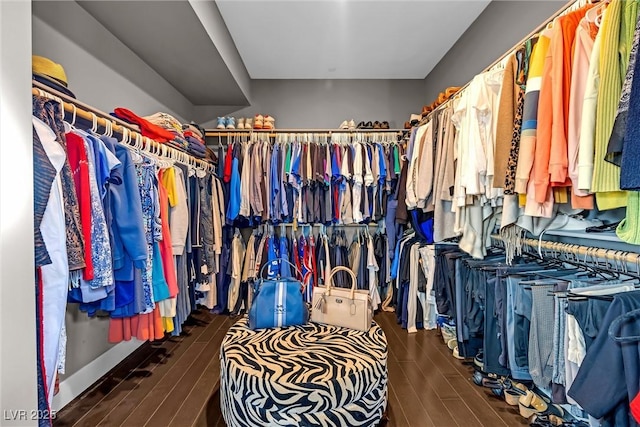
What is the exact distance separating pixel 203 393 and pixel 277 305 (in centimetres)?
75

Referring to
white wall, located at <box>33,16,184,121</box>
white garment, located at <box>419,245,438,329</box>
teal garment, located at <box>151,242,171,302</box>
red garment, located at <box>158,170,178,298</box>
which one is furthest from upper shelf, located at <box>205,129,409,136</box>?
teal garment, located at <box>151,242,171,302</box>

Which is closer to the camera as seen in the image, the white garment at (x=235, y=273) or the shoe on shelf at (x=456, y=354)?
the shoe on shelf at (x=456, y=354)

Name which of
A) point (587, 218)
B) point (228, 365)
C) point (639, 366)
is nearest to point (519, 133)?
point (587, 218)

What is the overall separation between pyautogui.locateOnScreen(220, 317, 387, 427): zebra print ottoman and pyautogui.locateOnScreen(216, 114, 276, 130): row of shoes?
2625 mm

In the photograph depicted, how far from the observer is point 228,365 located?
1559mm

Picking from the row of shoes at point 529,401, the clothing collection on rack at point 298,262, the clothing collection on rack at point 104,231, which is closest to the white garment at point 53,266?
the clothing collection on rack at point 104,231

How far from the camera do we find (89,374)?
81.1 inches

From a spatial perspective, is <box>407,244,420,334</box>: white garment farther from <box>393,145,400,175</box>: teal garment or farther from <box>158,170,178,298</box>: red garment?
<box>158,170,178,298</box>: red garment

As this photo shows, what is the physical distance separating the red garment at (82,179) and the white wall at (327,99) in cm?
274

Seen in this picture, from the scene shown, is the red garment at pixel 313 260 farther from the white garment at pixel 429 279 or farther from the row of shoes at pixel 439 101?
the row of shoes at pixel 439 101

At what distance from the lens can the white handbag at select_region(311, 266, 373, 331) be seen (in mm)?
1873

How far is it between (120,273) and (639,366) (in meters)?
2.16

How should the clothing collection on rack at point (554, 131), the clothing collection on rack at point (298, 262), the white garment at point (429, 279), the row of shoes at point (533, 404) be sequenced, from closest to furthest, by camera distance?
the clothing collection on rack at point (554, 131) < the row of shoes at point (533, 404) < the white garment at point (429, 279) < the clothing collection on rack at point (298, 262)

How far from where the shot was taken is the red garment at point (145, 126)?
2.05 meters
